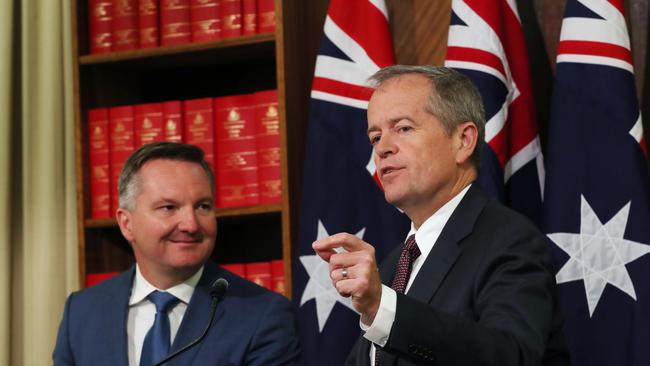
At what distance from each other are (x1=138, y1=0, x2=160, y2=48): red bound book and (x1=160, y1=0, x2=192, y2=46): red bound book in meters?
0.04

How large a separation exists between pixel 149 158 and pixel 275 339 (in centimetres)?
71

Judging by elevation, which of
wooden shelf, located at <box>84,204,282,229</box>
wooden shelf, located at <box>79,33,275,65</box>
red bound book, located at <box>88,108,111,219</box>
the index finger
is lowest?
wooden shelf, located at <box>84,204,282,229</box>

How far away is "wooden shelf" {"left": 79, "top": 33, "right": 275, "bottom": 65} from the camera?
391 cm

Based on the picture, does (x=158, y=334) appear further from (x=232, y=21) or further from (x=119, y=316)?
(x=232, y=21)

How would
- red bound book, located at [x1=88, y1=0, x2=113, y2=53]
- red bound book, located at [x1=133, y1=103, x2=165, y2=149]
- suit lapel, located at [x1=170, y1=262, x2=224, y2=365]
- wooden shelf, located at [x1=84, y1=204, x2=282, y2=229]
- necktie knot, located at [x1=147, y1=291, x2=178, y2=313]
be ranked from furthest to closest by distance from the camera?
red bound book, located at [x1=88, y1=0, x2=113, y2=53], red bound book, located at [x1=133, y1=103, x2=165, y2=149], wooden shelf, located at [x1=84, y1=204, x2=282, y2=229], necktie knot, located at [x1=147, y1=291, x2=178, y2=313], suit lapel, located at [x1=170, y1=262, x2=224, y2=365]

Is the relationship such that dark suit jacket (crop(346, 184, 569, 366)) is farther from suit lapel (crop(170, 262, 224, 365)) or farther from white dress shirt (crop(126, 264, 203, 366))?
white dress shirt (crop(126, 264, 203, 366))

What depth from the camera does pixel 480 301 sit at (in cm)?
202

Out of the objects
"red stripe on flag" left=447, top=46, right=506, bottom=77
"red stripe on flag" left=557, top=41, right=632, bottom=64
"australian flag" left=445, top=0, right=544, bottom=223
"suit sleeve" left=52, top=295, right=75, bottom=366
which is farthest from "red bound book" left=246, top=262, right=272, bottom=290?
"red stripe on flag" left=557, top=41, right=632, bottom=64

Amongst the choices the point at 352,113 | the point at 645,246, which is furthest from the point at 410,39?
the point at 645,246

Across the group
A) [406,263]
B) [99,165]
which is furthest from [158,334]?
[99,165]

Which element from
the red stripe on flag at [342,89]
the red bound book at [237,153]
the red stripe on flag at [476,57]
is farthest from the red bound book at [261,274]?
the red stripe on flag at [476,57]

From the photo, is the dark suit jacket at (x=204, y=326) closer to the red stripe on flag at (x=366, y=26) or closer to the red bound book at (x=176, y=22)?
the red stripe on flag at (x=366, y=26)

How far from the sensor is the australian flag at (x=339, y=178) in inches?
145

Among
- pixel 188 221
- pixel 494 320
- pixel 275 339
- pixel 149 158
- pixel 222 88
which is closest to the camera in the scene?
pixel 494 320
